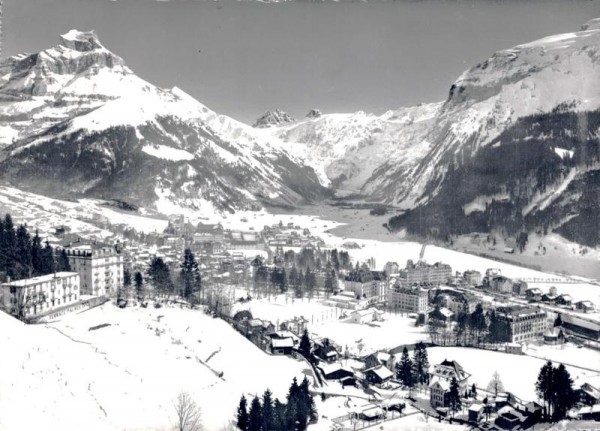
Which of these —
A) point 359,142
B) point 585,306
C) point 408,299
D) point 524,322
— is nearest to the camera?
point 524,322

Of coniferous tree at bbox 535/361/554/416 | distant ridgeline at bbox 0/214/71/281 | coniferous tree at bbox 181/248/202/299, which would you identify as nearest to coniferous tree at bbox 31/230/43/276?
distant ridgeline at bbox 0/214/71/281

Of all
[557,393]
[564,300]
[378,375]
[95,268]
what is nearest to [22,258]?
[95,268]

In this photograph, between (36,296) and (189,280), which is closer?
(36,296)

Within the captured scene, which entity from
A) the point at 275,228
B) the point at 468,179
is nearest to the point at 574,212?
the point at 468,179

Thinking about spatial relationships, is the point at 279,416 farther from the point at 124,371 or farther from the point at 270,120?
the point at 270,120

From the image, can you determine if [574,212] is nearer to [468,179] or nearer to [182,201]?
[468,179]

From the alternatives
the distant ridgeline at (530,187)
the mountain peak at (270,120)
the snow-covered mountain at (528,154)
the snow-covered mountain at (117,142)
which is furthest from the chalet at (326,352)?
the mountain peak at (270,120)
